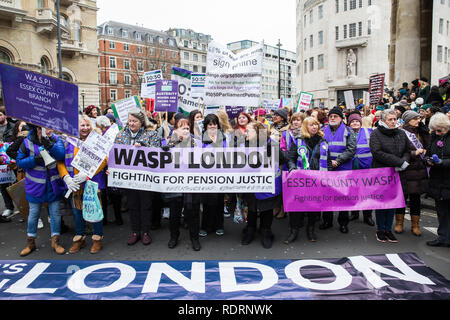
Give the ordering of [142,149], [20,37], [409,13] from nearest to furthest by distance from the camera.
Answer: [142,149] < [409,13] < [20,37]

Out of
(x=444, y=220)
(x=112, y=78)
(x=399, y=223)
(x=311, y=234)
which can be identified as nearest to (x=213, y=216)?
(x=311, y=234)

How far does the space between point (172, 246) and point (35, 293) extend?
6.71 feet

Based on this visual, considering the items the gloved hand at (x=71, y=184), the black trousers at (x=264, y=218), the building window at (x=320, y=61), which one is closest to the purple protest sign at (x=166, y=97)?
the gloved hand at (x=71, y=184)

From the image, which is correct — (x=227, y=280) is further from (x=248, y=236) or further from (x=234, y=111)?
(x=234, y=111)

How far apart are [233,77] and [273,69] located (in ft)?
425

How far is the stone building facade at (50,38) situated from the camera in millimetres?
25125

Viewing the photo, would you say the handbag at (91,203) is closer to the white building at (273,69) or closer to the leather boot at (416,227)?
the leather boot at (416,227)

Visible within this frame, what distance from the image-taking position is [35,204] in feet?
16.8

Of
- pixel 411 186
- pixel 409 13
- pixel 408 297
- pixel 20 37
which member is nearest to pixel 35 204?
pixel 408 297

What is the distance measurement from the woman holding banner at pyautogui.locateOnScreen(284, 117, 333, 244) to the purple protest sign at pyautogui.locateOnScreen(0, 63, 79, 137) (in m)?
3.51

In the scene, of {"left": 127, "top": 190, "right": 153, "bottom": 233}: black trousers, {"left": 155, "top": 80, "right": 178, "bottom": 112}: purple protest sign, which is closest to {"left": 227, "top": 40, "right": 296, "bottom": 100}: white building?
{"left": 155, "top": 80, "right": 178, "bottom": 112}: purple protest sign

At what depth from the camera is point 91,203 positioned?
5090 mm
